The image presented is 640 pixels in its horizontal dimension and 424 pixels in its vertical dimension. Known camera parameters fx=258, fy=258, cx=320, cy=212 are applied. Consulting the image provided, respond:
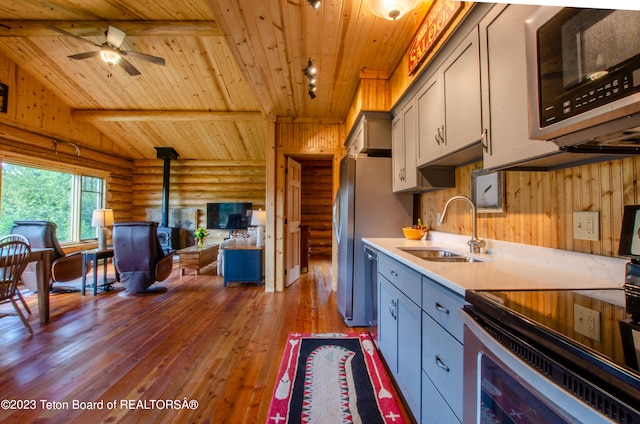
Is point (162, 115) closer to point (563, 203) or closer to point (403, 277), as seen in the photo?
point (403, 277)

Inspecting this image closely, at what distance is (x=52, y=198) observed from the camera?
496 centimetres

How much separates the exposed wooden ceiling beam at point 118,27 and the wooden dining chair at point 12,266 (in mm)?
2751

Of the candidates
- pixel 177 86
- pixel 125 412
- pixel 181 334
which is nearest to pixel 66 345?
pixel 181 334

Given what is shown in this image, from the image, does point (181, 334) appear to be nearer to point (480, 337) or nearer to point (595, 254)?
point (480, 337)

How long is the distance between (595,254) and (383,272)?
3.73 ft

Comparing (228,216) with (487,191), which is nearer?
(487,191)

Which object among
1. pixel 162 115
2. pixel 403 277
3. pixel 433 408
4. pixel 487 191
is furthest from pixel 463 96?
pixel 162 115

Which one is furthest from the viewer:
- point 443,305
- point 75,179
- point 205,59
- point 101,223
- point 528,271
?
point 75,179

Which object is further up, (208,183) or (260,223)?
(208,183)

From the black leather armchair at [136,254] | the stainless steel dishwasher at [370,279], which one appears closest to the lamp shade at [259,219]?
the black leather armchair at [136,254]

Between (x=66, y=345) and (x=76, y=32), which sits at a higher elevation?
(x=76, y=32)

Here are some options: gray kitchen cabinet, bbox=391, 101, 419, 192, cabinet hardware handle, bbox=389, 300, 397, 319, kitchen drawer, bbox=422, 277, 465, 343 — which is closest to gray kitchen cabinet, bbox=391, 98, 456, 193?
gray kitchen cabinet, bbox=391, 101, 419, 192

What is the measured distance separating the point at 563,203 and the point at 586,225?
0.50 ft

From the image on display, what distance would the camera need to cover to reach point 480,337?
78 cm
